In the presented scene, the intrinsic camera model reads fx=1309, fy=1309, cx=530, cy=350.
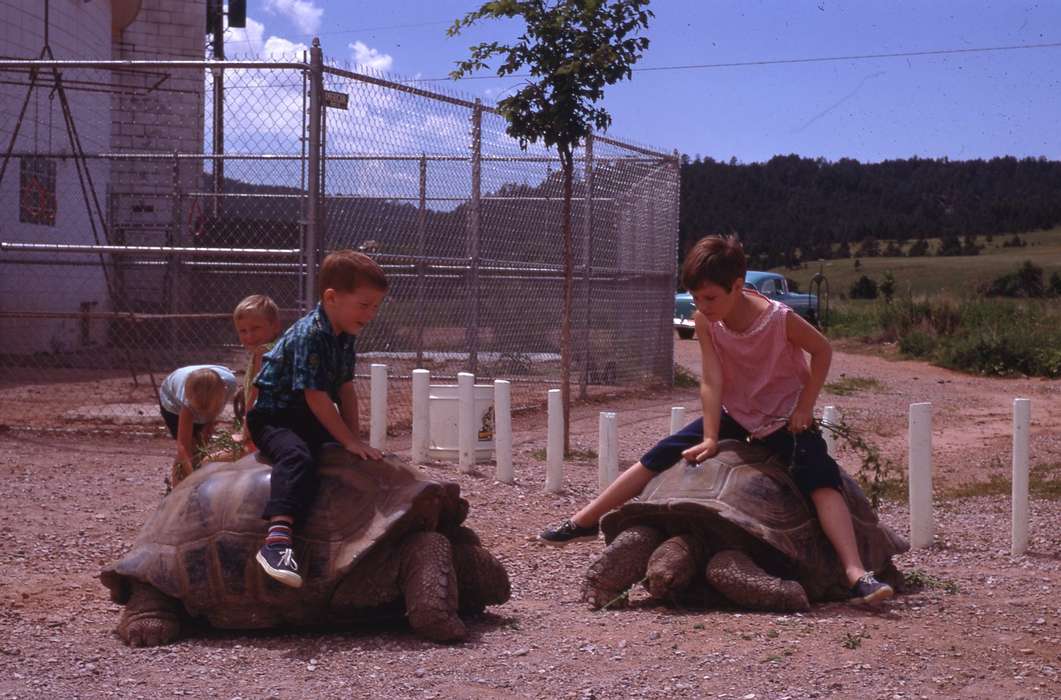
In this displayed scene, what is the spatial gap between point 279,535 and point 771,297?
3363cm

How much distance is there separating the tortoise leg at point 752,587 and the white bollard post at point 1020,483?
2.17 meters

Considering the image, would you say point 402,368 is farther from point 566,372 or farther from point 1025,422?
point 1025,422

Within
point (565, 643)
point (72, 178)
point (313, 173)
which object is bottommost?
point (565, 643)

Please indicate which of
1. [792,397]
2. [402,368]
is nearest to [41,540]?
[792,397]

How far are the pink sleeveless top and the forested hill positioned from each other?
262ft

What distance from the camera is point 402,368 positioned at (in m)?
15.0

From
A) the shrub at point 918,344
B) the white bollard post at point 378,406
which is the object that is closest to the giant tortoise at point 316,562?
the white bollard post at point 378,406


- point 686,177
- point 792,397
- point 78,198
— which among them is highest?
point 686,177

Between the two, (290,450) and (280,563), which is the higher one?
(290,450)

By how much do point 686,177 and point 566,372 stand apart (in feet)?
288

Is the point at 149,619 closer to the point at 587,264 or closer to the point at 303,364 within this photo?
the point at 303,364

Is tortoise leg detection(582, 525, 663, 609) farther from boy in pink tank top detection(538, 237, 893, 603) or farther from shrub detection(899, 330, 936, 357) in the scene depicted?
shrub detection(899, 330, 936, 357)

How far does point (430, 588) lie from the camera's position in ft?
16.6

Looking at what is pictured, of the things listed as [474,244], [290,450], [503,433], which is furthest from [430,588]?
[474,244]
